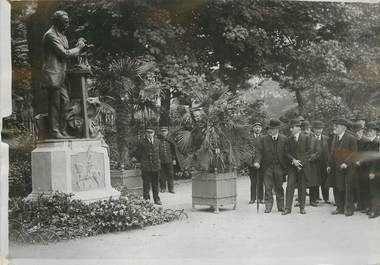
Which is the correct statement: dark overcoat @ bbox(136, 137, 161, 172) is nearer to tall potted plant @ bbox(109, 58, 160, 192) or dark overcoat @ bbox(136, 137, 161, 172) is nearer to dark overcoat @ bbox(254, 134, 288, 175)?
tall potted plant @ bbox(109, 58, 160, 192)

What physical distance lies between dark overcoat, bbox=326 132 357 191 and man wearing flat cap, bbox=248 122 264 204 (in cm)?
110

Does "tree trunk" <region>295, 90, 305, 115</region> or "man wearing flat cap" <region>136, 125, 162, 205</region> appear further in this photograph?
"man wearing flat cap" <region>136, 125, 162, 205</region>

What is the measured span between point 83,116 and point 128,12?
5.65 ft

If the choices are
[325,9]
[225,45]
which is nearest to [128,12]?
[225,45]

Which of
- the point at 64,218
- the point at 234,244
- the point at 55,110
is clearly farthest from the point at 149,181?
the point at 234,244

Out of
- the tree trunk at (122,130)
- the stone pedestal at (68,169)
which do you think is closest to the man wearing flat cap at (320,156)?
the tree trunk at (122,130)

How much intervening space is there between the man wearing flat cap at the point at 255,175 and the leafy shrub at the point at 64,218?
6.30ft

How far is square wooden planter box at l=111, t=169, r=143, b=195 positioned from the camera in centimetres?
834

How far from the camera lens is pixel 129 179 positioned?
8.50m

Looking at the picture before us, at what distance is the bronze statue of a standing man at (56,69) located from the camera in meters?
7.50

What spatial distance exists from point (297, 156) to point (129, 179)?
2785 millimetres

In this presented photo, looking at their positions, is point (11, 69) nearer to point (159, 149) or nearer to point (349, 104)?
point (159, 149)

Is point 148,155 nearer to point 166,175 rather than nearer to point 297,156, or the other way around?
point 166,175

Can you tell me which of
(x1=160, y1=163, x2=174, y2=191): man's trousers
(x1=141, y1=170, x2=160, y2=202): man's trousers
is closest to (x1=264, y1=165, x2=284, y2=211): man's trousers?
(x1=160, y1=163, x2=174, y2=191): man's trousers
